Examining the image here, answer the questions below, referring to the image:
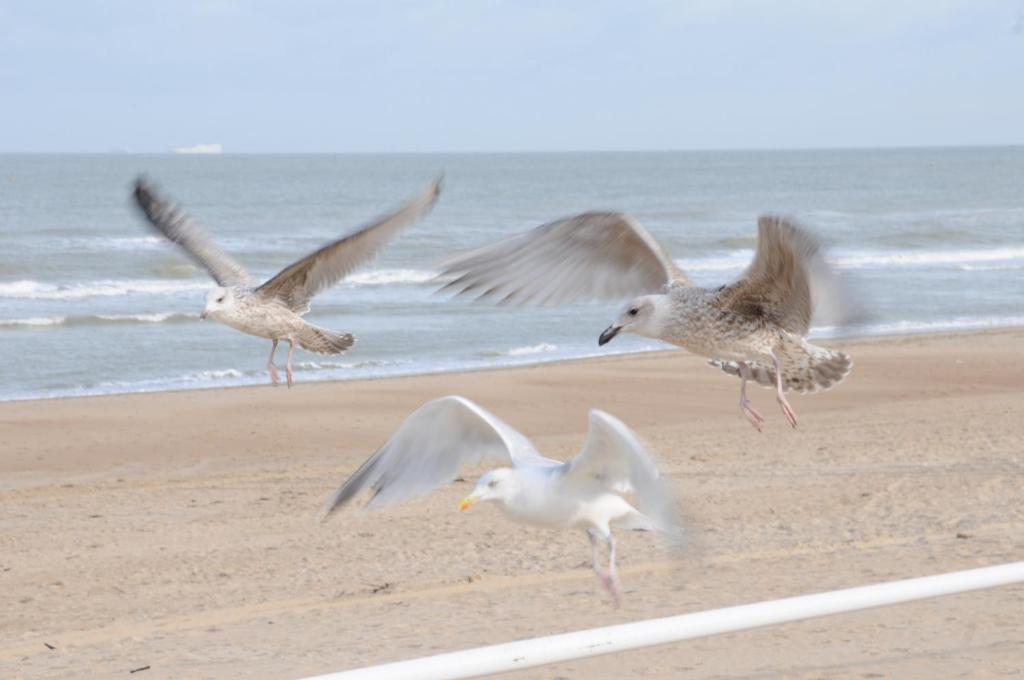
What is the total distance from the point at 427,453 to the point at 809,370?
9.90ft

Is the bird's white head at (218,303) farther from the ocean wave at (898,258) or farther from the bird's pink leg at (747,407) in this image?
the ocean wave at (898,258)

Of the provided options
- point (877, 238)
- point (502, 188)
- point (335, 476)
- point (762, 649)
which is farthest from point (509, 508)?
point (502, 188)

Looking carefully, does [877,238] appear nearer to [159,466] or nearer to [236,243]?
[236,243]

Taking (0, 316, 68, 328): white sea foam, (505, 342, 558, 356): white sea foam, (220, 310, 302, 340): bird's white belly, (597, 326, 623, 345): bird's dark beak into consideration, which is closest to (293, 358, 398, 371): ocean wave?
(505, 342, 558, 356): white sea foam

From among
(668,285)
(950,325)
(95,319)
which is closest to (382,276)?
(95,319)

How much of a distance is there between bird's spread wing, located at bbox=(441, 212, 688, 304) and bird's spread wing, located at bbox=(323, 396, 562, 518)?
1029 millimetres

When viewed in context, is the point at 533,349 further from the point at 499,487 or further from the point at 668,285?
the point at 499,487

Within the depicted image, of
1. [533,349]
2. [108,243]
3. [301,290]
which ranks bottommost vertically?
[533,349]

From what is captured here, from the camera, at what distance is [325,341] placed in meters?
8.34

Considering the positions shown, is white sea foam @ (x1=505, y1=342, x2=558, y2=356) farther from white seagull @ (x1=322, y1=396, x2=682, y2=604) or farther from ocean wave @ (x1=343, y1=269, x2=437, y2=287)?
white seagull @ (x1=322, y1=396, x2=682, y2=604)

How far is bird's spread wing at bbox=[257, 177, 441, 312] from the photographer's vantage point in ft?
22.6

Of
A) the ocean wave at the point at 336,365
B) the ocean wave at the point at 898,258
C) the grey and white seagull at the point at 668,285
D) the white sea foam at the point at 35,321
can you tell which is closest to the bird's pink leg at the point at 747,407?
the grey and white seagull at the point at 668,285

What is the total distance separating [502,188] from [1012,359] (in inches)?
2376

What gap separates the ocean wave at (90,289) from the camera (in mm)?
24203
